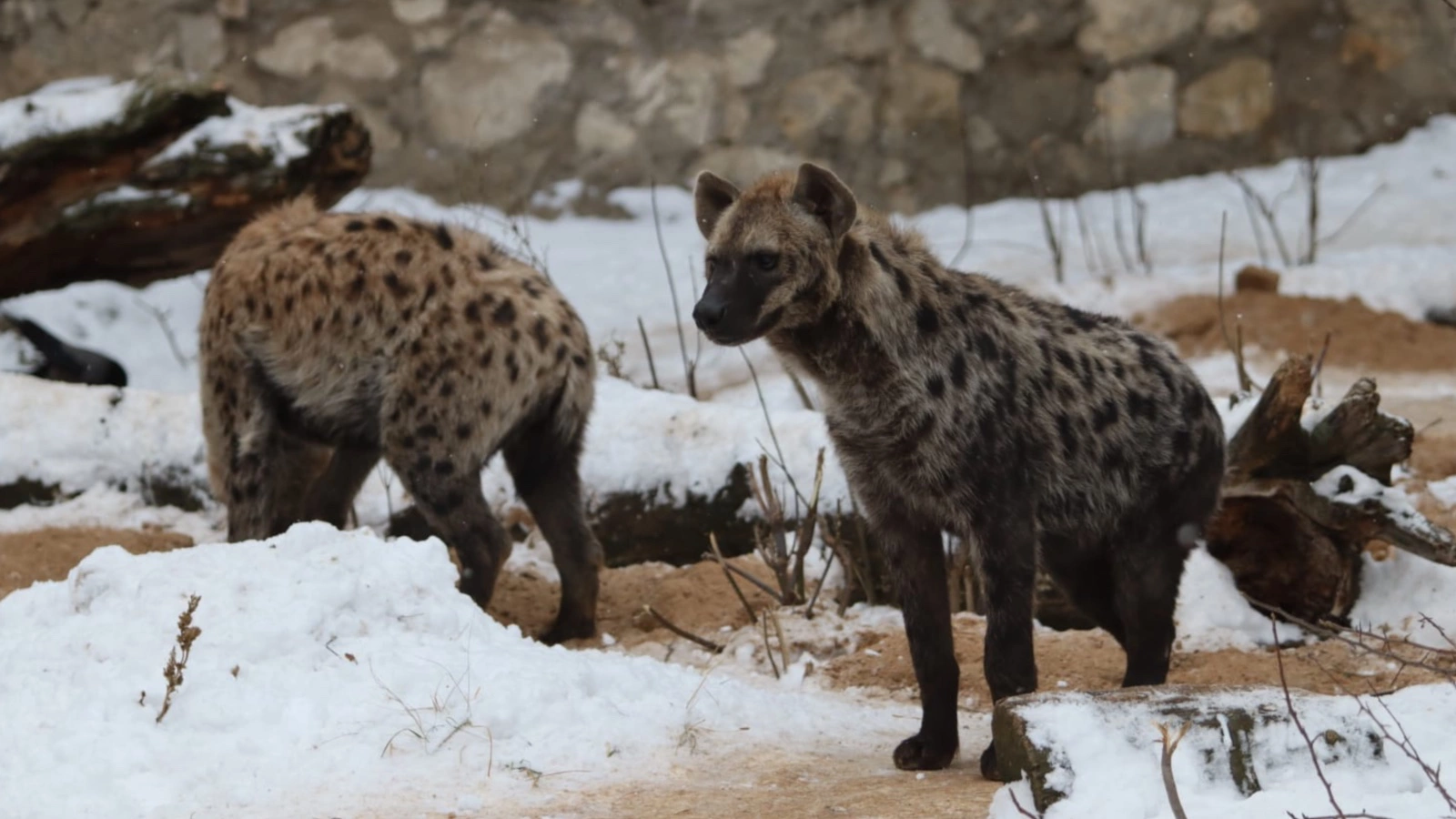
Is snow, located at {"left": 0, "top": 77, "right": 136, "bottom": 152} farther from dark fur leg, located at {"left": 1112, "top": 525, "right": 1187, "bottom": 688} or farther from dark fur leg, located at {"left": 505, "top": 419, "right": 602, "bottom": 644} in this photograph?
dark fur leg, located at {"left": 1112, "top": 525, "right": 1187, "bottom": 688}

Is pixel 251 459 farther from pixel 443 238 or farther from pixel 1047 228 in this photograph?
pixel 1047 228

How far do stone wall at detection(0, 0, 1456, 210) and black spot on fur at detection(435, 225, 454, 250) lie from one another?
13.4 feet

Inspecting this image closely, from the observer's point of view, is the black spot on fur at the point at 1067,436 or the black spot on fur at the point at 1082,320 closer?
the black spot on fur at the point at 1067,436

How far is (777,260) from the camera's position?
3549 millimetres

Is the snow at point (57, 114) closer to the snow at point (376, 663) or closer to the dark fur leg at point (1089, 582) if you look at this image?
the snow at point (376, 663)

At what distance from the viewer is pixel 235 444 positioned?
5.13 meters

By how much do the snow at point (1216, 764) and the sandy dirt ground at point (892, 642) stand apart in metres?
0.23

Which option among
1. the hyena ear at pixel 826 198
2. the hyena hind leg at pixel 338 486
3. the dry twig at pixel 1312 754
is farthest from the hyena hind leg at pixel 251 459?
the dry twig at pixel 1312 754

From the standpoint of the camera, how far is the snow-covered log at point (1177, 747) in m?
2.74

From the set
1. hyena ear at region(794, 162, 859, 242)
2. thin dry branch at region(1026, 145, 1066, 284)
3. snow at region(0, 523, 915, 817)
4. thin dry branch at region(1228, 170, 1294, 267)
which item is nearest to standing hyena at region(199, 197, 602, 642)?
snow at region(0, 523, 915, 817)

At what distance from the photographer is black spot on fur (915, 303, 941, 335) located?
3645mm

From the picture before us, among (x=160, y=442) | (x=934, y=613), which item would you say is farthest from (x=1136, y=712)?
(x=160, y=442)

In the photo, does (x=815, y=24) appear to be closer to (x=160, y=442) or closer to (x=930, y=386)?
(x=160, y=442)

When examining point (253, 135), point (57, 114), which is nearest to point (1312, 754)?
point (253, 135)
